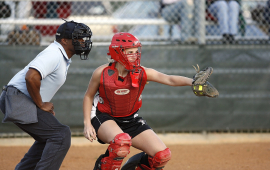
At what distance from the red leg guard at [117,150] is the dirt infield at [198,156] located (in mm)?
1377

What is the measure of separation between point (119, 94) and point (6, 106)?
125 cm

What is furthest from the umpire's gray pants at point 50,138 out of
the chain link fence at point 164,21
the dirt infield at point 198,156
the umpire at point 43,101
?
the chain link fence at point 164,21

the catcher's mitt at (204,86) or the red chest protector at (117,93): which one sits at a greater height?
the catcher's mitt at (204,86)

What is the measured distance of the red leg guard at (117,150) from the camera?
364 centimetres

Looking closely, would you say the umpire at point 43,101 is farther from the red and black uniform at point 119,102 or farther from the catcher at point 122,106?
the red and black uniform at point 119,102

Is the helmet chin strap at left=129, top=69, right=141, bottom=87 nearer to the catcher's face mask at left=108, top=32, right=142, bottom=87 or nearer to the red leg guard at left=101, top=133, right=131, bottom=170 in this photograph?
the catcher's face mask at left=108, top=32, right=142, bottom=87

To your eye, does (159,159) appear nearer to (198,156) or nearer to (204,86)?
(204,86)

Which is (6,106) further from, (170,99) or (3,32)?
(3,32)

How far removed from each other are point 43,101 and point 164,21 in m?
4.00

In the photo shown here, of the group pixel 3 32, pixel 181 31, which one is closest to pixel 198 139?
pixel 181 31

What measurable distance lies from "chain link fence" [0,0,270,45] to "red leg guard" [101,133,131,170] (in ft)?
11.6

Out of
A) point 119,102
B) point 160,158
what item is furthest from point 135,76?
point 160,158

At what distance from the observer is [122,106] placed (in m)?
4.07

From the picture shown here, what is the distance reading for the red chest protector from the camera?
4.00 metres
